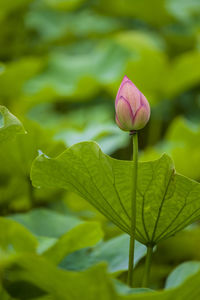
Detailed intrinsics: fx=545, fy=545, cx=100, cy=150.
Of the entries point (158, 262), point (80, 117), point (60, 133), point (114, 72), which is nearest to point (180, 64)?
point (114, 72)

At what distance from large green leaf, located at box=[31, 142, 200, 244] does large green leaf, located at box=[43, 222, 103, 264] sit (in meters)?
0.08

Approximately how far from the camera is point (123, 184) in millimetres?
619

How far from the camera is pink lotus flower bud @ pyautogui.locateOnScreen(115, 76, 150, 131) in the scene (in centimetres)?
59

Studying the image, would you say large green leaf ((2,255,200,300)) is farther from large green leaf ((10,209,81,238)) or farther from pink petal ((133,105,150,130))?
large green leaf ((10,209,81,238))

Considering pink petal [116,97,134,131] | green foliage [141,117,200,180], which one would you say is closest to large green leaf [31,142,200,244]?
pink petal [116,97,134,131]

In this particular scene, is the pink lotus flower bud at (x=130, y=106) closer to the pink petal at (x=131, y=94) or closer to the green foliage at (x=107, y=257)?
the pink petal at (x=131, y=94)

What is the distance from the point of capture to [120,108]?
0.59 metres

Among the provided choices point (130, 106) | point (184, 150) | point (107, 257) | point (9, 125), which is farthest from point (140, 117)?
point (184, 150)

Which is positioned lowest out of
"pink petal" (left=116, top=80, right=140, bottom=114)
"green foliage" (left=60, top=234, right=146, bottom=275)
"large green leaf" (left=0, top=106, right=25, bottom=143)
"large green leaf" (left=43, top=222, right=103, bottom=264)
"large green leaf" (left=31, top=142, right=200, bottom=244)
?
"green foliage" (left=60, top=234, right=146, bottom=275)

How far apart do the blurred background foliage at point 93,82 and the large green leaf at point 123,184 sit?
0.26m

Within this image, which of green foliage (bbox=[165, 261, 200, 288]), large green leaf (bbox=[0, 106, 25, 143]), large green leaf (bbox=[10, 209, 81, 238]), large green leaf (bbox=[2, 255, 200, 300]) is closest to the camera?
large green leaf (bbox=[2, 255, 200, 300])

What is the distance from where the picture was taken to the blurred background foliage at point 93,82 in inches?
39.5

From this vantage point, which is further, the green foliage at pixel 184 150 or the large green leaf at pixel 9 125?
the green foliage at pixel 184 150

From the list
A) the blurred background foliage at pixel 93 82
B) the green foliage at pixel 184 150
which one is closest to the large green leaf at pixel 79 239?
the blurred background foliage at pixel 93 82
